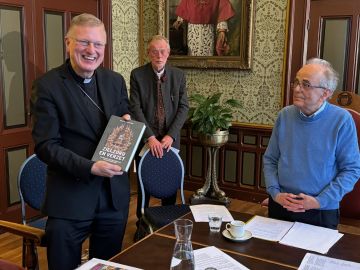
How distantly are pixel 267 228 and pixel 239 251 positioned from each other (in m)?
0.29

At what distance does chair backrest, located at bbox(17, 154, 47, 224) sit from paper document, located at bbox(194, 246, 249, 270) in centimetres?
129

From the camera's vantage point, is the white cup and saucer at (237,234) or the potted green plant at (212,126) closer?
the white cup and saucer at (237,234)

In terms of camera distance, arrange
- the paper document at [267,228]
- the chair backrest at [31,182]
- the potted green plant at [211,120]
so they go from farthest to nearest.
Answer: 1. the potted green plant at [211,120]
2. the chair backrest at [31,182]
3. the paper document at [267,228]

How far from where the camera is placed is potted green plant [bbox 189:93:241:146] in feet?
13.5

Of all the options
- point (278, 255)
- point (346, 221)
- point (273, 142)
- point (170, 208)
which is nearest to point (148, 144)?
point (170, 208)

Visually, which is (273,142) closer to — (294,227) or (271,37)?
(294,227)

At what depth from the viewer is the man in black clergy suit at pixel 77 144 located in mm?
1746

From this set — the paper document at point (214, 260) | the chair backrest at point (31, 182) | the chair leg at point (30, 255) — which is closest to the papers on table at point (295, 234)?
the paper document at point (214, 260)

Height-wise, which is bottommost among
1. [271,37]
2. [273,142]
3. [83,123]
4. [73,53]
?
[273,142]

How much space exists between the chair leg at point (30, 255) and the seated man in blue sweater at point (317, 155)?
123cm

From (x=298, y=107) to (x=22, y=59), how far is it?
258 cm

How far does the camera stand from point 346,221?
2.47 meters

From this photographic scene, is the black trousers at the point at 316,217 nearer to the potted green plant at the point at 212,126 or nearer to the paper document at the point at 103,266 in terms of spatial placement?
the paper document at the point at 103,266

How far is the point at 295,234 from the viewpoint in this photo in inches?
69.7
